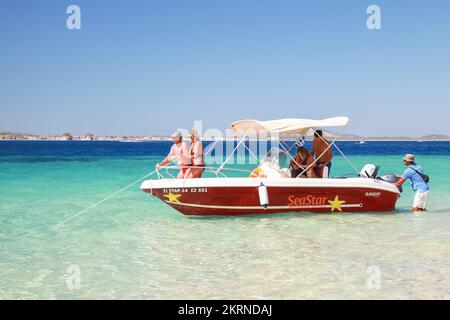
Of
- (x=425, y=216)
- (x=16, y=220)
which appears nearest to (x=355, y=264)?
(x=425, y=216)

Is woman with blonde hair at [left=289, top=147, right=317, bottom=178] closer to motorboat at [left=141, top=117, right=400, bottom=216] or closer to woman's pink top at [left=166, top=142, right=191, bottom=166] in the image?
motorboat at [left=141, top=117, right=400, bottom=216]

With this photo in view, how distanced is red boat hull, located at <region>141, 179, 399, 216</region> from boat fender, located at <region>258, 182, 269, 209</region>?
0.31 ft

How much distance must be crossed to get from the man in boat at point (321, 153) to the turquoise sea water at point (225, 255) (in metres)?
1.18

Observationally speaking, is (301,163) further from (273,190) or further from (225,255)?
(225,255)

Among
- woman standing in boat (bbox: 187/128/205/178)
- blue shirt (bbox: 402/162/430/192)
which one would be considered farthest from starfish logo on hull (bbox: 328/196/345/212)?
woman standing in boat (bbox: 187/128/205/178)

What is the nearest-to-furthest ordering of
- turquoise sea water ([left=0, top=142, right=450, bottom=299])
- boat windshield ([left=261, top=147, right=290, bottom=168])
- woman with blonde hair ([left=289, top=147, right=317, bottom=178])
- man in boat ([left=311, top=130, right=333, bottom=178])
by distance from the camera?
turquoise sea water ([left=0, top=142, right=450, bottom=299]) → man in boat ([left=311, top=130, right=333, bottom=178]) → woman with blonde hair ([left=289, top=147, right=317, bottom=178]) → boat windshield ([left=261, top=147, right=290, bottom=168])

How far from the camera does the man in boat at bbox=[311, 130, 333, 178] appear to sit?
35.6ft

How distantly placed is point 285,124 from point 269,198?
1.81 meters

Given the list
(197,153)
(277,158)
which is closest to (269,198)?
(277,158)

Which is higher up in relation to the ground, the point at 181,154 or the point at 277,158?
the point at 181,154

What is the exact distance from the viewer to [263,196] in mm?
9906
